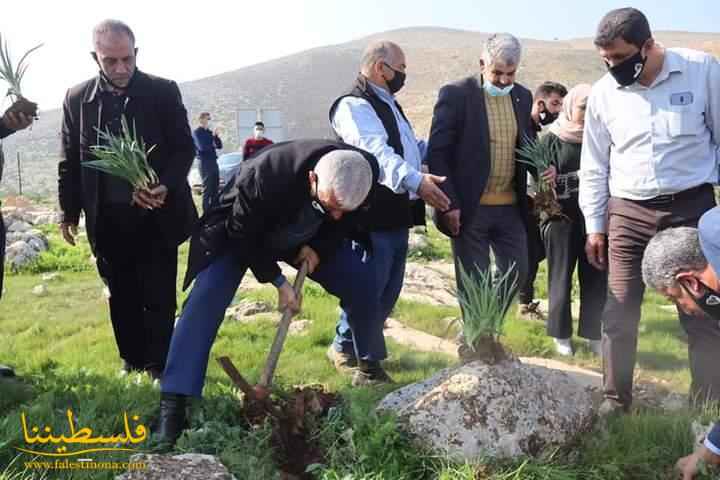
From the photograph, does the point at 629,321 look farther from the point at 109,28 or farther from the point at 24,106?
→ the point at 24,106

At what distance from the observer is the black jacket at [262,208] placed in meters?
3.12

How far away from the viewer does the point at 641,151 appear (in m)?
3.36

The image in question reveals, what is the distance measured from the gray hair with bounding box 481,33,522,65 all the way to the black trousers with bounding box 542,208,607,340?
125cm

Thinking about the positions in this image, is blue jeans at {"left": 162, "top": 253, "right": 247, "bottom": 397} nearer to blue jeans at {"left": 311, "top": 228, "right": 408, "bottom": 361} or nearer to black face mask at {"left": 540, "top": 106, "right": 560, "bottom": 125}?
blue jeans at {"left": 311, "top": 228, "right": 408, "bottom": 361}

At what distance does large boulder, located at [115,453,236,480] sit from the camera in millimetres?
2592

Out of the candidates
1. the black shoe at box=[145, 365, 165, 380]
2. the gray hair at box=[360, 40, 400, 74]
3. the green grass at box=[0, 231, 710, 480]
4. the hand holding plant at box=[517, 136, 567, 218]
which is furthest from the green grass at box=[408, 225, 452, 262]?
the black shoe at box=[145, 365, 165, 380]

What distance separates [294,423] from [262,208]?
3.37ft

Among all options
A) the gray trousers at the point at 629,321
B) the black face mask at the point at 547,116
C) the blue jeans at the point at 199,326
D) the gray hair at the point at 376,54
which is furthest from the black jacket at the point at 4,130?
the black face mask at the point at 547,116

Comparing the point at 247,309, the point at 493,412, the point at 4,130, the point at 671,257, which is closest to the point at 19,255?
the point at 247,309

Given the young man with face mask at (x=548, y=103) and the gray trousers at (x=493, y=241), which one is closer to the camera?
the gray trousers at (x=493, y=241)

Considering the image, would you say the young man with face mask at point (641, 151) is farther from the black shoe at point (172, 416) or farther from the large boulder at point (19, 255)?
the large boulder at point (19, 255)

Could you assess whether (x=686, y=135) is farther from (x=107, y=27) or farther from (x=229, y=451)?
(x=107, y=27)

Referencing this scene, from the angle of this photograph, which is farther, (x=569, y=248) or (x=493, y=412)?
(x=569, y=248)

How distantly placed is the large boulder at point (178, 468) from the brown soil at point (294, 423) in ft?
0.97
